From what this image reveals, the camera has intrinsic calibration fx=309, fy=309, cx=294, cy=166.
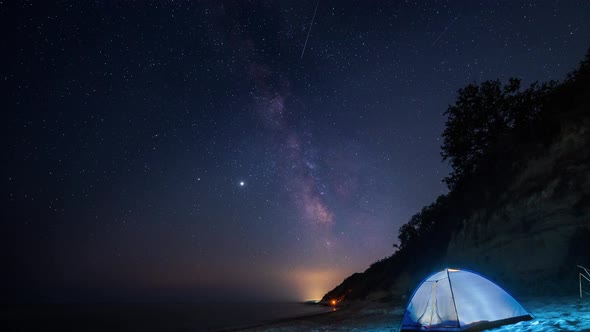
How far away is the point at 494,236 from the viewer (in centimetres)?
1886

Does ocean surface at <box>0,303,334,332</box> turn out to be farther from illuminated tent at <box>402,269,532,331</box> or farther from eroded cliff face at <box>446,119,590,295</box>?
eroded cliff face at <box>446,119,590,295</box>

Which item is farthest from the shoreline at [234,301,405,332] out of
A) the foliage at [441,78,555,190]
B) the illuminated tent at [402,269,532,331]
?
the foliage at [441,78,555,190]

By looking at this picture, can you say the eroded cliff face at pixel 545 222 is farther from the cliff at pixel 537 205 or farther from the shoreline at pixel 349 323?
the shoreline at pixel 349 323

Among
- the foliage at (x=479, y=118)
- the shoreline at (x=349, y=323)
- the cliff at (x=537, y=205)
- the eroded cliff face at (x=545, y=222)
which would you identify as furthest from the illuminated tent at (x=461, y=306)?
the foliage at (x=479, y=118)

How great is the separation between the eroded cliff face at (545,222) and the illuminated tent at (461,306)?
6902mm

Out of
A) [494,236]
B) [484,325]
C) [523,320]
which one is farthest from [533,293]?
[484,325]

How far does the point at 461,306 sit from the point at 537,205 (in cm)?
998

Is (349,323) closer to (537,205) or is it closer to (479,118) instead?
(537,205)

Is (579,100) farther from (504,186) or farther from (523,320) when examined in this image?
(523,320)

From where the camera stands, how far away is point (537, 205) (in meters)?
16.1

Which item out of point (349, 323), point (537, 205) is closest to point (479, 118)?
point (537, 205)

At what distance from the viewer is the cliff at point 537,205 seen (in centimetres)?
1448

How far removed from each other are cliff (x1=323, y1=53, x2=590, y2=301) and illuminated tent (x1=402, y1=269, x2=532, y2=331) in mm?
6744

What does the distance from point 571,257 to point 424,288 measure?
8731 millimetres
